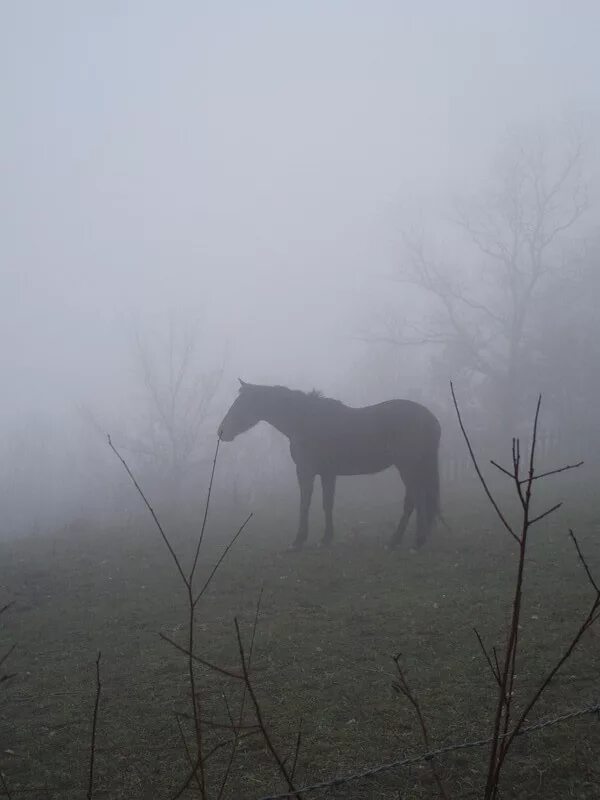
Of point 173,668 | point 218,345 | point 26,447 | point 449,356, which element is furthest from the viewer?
point 218,345

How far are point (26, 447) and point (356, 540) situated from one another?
28133 millimetres

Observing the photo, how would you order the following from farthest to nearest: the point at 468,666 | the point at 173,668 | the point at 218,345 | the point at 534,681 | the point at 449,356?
1. the point at 218,345
2. the point at 449,356
3. the point at 173,668
4. the point at 468,666
5. the point at 534,681

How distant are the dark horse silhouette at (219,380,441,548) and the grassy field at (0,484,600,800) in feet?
2.91

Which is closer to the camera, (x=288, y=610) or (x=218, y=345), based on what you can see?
(x=288, y=610)

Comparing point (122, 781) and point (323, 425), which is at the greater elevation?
point (323, 425)

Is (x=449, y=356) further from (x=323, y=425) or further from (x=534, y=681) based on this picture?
(x=534, y=681)

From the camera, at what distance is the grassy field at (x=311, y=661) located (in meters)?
3.87

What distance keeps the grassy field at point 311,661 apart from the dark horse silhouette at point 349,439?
2.91 ft

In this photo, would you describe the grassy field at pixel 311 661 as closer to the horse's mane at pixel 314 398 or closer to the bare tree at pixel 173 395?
the horse's mane at pixel 314 398

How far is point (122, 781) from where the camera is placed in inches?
153

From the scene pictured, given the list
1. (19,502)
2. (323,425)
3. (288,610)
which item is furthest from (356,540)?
(19,502)

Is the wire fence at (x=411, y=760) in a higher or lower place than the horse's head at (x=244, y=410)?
lower

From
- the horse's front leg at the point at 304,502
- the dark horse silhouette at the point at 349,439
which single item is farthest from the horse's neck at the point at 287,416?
the horse's front leg at the point at 304,502

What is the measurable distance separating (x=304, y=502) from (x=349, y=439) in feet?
5.01
